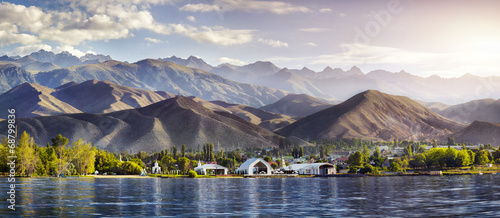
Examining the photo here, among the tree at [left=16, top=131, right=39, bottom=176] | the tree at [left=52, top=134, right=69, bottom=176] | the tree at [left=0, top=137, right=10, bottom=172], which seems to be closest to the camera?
the tree at [left=16, top=131, right=39, bottom=176]

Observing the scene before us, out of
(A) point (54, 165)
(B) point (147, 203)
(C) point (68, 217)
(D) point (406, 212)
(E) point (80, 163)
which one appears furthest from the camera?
(E) point (80, 163)

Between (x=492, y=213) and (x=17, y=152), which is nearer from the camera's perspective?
(x=492, y=213)

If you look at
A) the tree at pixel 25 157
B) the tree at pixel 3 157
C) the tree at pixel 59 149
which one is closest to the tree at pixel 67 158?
the tree at pixel 59 149

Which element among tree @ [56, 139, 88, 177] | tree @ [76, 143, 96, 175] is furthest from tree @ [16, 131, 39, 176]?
tree @ [76, 143, 96, 175]

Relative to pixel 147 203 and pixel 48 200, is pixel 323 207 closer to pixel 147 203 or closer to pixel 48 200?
pixel 147 203

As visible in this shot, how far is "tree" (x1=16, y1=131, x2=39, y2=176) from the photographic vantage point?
6191 inches

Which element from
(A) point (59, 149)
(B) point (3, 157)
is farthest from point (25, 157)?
(A) point (59, 149)

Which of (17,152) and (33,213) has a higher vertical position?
(17,152)

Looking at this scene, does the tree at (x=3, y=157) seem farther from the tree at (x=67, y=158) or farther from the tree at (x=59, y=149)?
the tree at (x=67, y=158)

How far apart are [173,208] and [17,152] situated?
4426 inches

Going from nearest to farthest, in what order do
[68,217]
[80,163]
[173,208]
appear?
[68,217] < [173,208] < [80,163]

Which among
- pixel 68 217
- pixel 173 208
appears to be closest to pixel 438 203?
pixel 173 208

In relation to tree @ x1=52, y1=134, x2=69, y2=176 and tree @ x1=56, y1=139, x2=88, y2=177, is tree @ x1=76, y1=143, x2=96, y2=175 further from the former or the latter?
tree @ x1=52, y1=134, x2=69, y2=176

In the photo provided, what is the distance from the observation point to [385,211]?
196 ft
